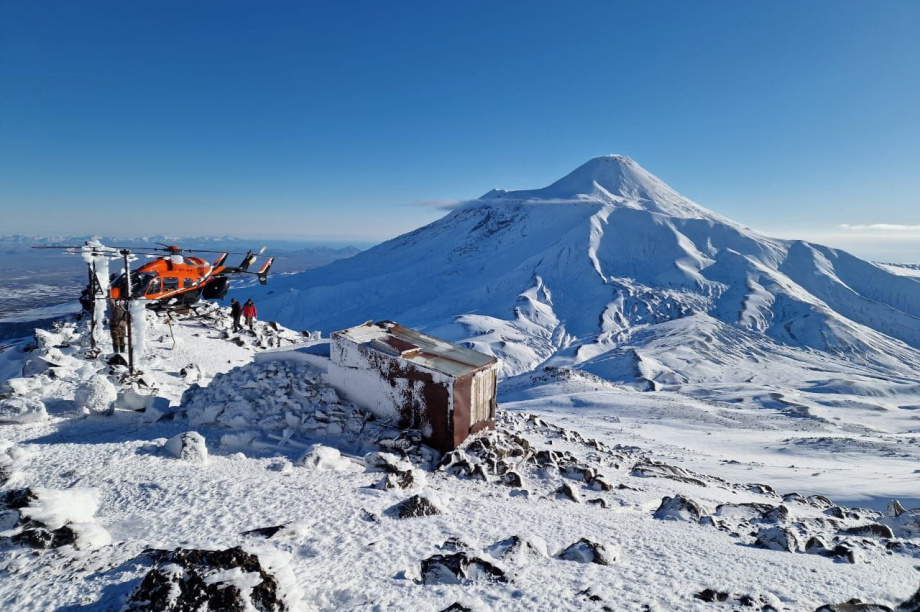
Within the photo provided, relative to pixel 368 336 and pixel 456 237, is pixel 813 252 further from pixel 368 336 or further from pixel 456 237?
pixel 368 336

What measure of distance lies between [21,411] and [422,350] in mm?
8070

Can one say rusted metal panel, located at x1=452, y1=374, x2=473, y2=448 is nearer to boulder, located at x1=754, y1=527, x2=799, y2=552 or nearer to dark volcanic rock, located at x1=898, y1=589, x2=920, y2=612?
boulder, located at x1=754, y1=527, x2=799, y2=552

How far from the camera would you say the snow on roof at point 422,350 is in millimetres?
10852

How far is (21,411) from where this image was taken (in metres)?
9.09

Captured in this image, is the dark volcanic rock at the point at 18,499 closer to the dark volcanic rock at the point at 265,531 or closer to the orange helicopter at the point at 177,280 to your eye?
the dark volcanic rock at the point at 265,531

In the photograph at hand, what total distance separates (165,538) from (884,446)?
28939 millimetres

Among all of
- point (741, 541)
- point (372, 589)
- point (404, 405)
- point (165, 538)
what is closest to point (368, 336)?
point (404, 405)

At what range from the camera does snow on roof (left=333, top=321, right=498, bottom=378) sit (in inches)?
427

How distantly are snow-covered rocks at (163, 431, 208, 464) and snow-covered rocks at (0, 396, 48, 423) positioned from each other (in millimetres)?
3250

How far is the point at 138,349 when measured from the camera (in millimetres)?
12969

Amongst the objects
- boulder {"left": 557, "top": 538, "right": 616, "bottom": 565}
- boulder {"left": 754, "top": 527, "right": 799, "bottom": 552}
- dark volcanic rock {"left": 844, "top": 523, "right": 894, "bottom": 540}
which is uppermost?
boulder {"left": 557, "top": 538, "right": 616, "bottom": 565}

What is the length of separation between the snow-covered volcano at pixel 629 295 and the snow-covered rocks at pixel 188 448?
40.7 m

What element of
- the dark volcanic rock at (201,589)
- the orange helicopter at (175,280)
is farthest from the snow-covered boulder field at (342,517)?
the orange helicopter at (175,280)

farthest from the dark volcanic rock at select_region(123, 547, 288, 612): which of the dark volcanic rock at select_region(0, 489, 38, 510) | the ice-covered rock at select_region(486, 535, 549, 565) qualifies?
the ice-covered rock at select_region(486, 535, 549, 565)
